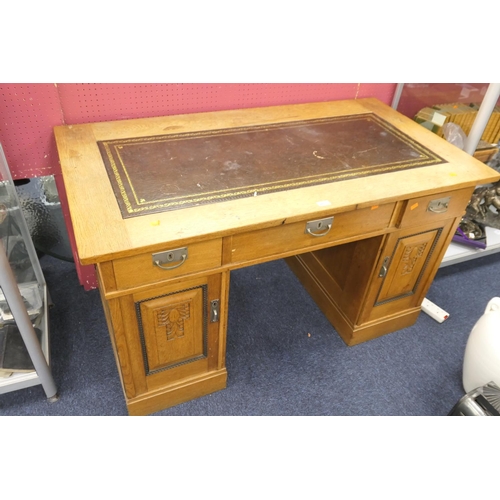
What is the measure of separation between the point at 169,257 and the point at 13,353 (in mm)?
840

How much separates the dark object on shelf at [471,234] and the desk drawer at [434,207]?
2.23ft

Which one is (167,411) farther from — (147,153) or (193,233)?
(147,153)

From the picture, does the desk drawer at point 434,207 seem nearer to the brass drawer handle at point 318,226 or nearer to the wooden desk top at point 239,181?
the wooden desk top at point 239,181

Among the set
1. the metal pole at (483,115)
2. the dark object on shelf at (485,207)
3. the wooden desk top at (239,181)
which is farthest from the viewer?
the dark object on shelf at (485,207)

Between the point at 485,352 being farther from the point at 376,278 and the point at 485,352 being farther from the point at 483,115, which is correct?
the point at 483,115

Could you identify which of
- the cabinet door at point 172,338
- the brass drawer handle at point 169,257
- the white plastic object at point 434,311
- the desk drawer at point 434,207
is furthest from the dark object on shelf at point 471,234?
the brass drawer handle at point 169,257

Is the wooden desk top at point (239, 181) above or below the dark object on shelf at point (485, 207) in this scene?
above

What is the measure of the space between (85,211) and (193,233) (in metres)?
0.31

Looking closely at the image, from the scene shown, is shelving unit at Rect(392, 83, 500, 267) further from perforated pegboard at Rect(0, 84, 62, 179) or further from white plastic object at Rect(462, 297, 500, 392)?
perforated pegboard at Rect(0, 84, 62, 179)

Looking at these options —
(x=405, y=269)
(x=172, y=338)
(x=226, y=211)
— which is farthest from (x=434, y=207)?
(x=172, y=338)

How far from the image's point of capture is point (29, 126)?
59.2 inches

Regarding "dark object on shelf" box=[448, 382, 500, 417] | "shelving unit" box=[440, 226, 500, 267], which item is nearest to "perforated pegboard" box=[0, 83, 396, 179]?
"shelving unit" box=[440, 226, 500, 267]

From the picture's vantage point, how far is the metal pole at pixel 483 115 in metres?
1.79

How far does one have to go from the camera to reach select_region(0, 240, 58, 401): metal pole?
1.23 meters
